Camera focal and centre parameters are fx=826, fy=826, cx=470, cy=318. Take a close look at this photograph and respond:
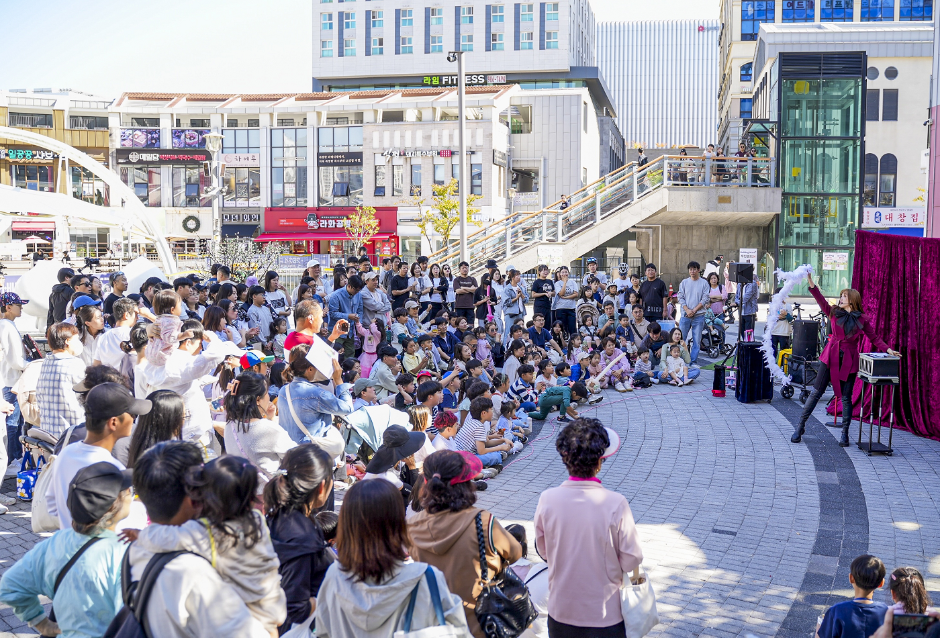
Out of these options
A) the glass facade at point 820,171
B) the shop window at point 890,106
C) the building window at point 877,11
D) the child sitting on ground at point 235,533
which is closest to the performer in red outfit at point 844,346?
the child sitting on ground at point 235,533

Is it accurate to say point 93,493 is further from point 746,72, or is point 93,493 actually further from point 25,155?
point 746,72

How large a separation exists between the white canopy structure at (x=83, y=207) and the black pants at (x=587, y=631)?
61.2ft

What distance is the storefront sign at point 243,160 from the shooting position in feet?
191

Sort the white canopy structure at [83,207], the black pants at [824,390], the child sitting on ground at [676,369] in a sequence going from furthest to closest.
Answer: the white canopy structure at [83,207]
the child sitting on ground at [676,369]
the black pants at [824,390]

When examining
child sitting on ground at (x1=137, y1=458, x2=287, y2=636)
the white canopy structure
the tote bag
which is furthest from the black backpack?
the white canopy structure

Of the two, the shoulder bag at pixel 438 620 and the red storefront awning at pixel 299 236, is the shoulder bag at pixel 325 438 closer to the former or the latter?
the shoulder bag at pixel 438 620

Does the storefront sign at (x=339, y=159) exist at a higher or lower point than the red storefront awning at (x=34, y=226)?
higher

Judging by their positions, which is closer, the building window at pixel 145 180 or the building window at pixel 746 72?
the building window at pixel 145 180

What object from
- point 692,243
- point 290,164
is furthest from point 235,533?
point 290,164

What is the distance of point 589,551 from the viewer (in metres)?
3.84


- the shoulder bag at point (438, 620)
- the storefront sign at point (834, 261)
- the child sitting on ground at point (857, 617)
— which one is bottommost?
the child sitting on ground at point (857, 617)

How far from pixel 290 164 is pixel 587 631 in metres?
57.0

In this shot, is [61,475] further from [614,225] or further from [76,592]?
[614,225]

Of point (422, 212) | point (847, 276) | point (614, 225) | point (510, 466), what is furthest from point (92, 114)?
point (510, 466)
